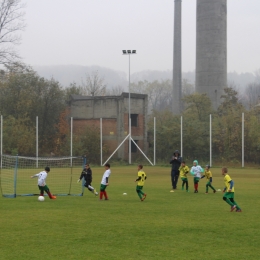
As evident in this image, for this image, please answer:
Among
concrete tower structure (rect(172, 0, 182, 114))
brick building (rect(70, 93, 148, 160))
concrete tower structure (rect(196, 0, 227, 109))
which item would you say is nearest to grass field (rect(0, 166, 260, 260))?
brick building (rect(70, 93, 148, 160))

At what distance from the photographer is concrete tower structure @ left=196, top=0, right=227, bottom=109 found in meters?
77.2

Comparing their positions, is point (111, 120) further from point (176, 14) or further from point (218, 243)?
point (218, 243)

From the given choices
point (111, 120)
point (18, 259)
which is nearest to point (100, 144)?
→ point (111, 120)

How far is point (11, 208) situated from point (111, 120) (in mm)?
49131

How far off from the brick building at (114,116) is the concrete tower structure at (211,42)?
12.3 meters

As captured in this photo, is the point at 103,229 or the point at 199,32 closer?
the point at 103,229

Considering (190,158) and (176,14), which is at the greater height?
(176,14)

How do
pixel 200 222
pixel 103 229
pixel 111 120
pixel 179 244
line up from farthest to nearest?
pixel 111 120, pixel 200 222, pixel 103 229, pixel 179 244

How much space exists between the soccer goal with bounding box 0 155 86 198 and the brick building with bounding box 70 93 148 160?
36.2ft

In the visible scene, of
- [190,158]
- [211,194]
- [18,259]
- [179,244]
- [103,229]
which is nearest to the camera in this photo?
[18,259]

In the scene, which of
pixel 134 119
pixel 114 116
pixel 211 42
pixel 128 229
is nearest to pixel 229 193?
pixel 128 229

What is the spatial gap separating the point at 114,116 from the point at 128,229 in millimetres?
54196

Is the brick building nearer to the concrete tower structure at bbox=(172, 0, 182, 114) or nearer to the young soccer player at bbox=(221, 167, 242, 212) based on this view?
the concrete tower structure at bbox=(172, 0, 182, 114)

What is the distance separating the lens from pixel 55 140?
70.3m
